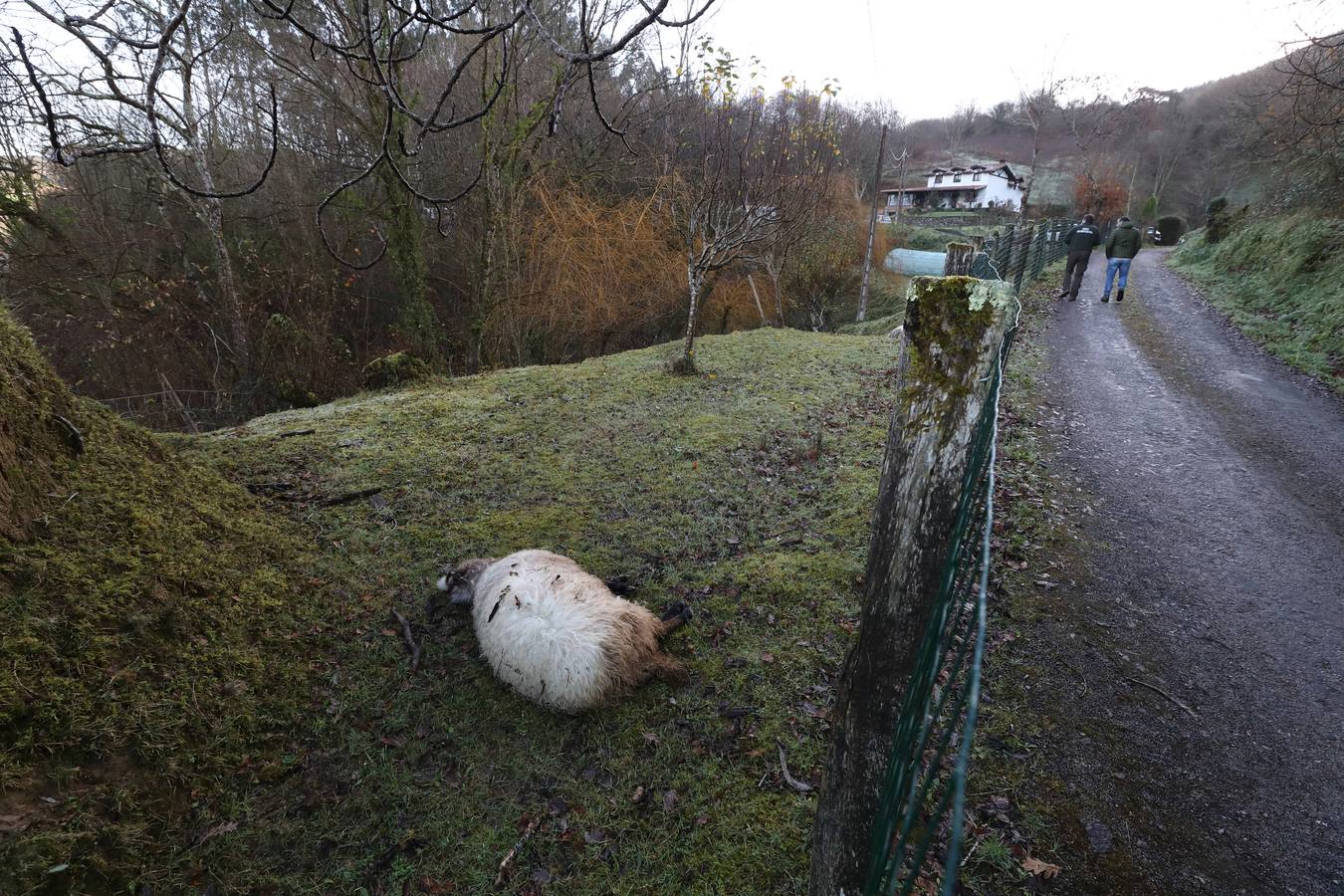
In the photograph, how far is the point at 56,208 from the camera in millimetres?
10031

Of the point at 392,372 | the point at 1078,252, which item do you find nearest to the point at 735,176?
the point at 392,372

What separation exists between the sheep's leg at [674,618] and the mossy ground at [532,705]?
125mm

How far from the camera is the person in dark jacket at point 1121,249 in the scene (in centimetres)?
1184

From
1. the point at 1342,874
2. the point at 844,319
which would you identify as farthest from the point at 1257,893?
the point at 844,319

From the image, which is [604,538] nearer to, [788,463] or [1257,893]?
[788,463]

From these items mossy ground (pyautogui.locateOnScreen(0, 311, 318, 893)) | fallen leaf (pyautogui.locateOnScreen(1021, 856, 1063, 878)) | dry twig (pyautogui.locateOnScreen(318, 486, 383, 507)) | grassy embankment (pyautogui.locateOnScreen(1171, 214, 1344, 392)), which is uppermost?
grassy embankment (pyautogui.locateOnScreen(1171, 214, 1344, 392))

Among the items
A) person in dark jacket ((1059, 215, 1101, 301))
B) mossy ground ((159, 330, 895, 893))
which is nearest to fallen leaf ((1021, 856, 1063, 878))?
mossy ground ((159, 330, 895, 893))

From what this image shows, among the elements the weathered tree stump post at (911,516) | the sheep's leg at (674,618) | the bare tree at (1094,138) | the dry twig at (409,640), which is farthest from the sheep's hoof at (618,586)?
the bare tree at (1094,138)

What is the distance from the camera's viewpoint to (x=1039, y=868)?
2.49 metres

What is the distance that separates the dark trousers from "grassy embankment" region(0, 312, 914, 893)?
11038 millimetres

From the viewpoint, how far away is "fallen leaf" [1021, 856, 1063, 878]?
8.13ft

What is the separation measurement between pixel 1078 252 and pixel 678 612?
1329cm

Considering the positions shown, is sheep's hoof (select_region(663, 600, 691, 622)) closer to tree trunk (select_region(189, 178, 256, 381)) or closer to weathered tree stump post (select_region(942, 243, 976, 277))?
weathered tree stump post (select_region(942, 243, 976, 277))

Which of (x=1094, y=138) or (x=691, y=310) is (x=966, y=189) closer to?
(x=1094, y=138)
